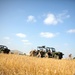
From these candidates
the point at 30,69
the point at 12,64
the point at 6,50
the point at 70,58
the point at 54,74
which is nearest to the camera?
the point at 54,74

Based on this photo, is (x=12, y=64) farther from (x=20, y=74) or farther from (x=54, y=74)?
(x=54, y=74)

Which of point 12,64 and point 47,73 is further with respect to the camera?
point 12,64

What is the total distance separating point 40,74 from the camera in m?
3.14

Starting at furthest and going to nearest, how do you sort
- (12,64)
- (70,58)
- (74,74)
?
(70,58)
(12,64)
(74,74)

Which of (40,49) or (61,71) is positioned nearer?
(61,71)

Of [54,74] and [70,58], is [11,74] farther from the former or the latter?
[70,58]

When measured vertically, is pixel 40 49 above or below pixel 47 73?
above

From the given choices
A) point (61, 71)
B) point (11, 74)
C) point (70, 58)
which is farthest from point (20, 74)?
point (70, 58)

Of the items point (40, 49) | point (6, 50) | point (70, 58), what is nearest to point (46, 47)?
point (40, 49)

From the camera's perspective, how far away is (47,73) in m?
3.25

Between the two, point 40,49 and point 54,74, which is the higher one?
point 40,49

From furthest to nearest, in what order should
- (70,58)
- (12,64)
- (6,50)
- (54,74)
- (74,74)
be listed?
(6,50) < (70,58) < (12,64) < (54,74) < (74,74)

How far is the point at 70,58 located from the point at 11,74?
408 centimetres

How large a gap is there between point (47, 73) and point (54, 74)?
0.15 metres
